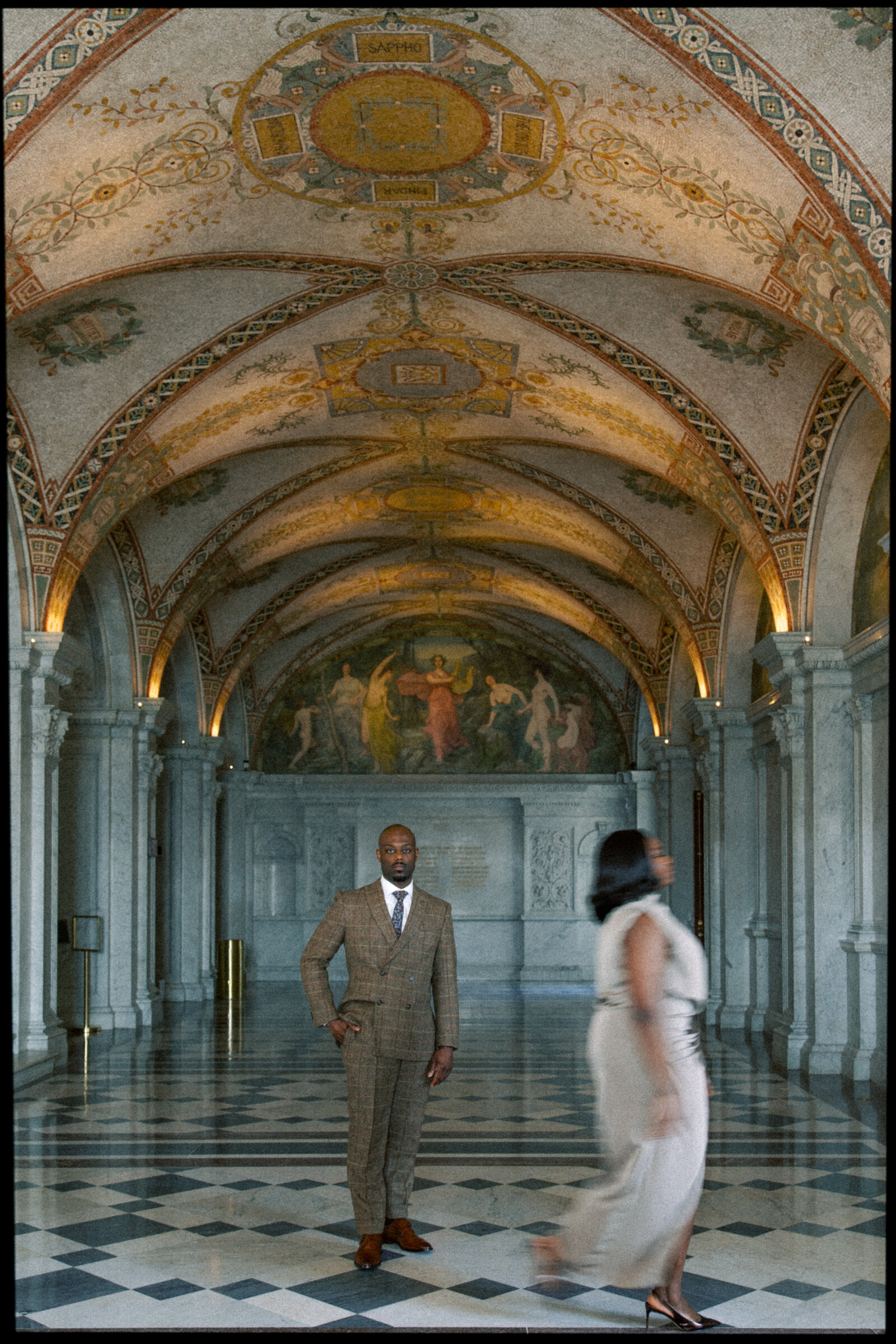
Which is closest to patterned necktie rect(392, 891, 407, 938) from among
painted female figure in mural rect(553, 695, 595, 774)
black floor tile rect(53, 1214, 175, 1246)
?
black floor tile rect(53, 1214, 175, 1246)

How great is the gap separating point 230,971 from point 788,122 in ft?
48.3

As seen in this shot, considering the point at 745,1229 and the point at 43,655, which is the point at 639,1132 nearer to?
the point at 745,1229

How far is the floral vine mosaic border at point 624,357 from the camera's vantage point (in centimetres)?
1124

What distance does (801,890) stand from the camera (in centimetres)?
1244

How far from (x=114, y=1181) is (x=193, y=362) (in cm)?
728

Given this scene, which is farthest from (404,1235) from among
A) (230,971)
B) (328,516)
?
(230,971)

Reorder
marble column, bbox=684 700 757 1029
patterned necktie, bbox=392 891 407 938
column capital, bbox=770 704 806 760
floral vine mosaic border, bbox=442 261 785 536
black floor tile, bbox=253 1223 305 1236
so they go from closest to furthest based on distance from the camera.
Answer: patterned necktie, bbox=392 891 407 938 → black floor tile, bbox=253 1223 305 1236 → floral vine mosaic border, bbox=442 261 785 536 → column capital, bbox=770 704 806 760 → marble column, bbox=684 700 757 1029

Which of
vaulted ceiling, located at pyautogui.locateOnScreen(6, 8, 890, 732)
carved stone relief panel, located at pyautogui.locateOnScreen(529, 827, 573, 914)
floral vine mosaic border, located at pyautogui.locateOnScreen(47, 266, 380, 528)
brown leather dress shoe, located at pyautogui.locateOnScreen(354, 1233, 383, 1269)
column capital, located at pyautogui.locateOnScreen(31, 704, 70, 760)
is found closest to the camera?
brown leather dress shoe, located at pyautogui.locateOnScreen(354, 1233, 383, 1269)

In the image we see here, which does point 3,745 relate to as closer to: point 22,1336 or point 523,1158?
point 22,1336

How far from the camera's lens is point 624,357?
12094mm

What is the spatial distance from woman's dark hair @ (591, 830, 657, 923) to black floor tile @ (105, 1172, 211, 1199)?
344cm

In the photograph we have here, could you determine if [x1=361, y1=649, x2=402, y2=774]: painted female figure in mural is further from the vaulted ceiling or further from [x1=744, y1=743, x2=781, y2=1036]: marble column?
[x1=744, y1=743, x2=781, y2=1036]: marble column

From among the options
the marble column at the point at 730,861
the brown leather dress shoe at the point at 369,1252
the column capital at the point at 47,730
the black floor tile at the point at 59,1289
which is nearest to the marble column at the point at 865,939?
the marble column at the point at 730,861

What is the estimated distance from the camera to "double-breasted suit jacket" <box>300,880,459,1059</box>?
213 inches
